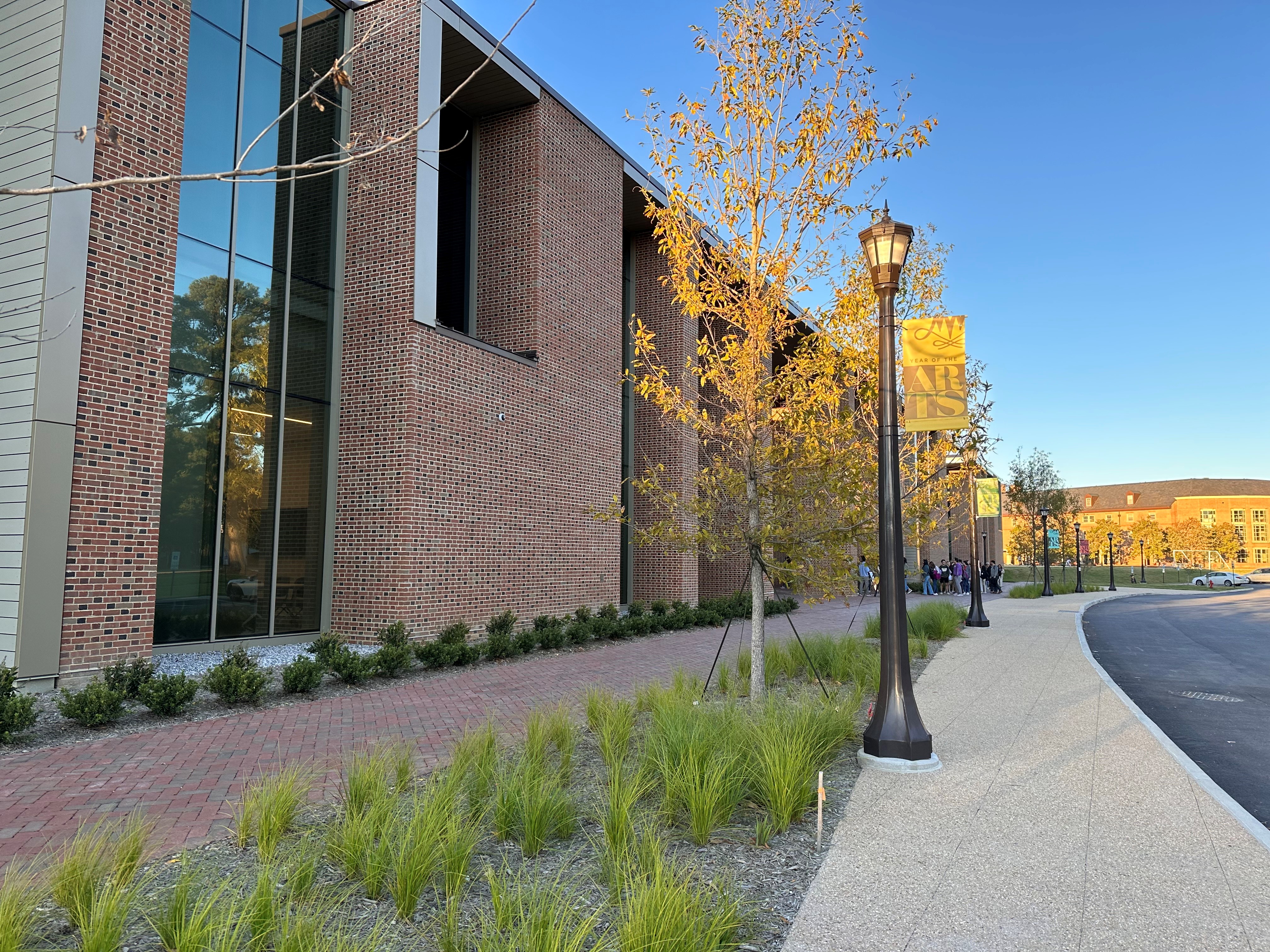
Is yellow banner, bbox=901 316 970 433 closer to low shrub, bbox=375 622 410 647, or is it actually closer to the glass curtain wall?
low shrub, bbox=375 622 410 647

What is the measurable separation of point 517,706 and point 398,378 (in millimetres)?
6269

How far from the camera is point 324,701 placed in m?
8.92

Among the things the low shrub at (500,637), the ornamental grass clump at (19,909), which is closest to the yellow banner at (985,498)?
the low shrub at (500,637)

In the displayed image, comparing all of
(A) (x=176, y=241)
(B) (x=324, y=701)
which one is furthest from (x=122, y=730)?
(A) (x=176, y=241)

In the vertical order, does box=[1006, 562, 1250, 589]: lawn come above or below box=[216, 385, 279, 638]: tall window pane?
below

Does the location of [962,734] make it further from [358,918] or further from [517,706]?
[358,918]

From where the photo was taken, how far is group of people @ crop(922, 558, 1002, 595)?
38438mm

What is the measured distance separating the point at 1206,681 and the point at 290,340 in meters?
15.4

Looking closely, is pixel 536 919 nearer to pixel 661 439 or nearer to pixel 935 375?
pixel 935 375

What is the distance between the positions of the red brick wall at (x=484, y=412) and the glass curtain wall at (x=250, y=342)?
573mm

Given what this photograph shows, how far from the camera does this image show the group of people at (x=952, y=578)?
38438 mm

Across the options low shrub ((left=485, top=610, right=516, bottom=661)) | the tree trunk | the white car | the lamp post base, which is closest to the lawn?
the white car

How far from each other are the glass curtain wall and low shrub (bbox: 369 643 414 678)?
2873mm

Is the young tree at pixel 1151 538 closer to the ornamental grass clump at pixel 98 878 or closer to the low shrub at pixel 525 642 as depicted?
the low shrub at pixel 525 642
